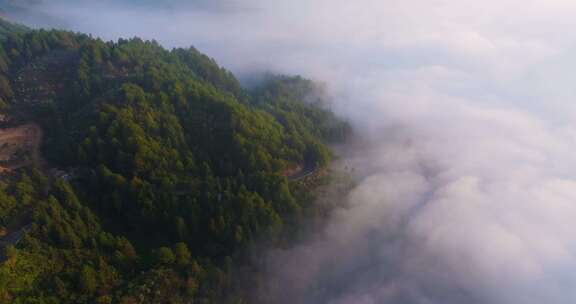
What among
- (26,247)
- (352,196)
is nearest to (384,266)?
(352,196)

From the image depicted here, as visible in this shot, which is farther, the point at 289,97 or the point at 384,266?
the point at 289,97

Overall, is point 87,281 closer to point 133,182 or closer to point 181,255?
point 181,255

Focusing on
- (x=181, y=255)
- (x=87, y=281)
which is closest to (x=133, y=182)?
(x=181, y=255)

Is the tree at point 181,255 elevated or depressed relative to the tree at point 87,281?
depressed

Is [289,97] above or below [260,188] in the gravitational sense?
above

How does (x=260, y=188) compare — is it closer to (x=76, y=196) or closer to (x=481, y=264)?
(x=76, y=196)

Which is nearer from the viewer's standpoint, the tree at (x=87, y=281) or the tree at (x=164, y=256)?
the tree at (x=87, y=281)

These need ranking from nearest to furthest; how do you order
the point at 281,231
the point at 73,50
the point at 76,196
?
1. the point at 76,196
2. the point at 281,231
3. the point at 73,50

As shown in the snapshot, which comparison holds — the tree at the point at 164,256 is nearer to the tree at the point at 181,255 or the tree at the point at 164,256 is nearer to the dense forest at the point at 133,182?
the dense forest at the point at 133,182

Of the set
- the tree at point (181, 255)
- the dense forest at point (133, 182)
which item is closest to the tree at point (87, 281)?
the dense forest at point (133, 182)
